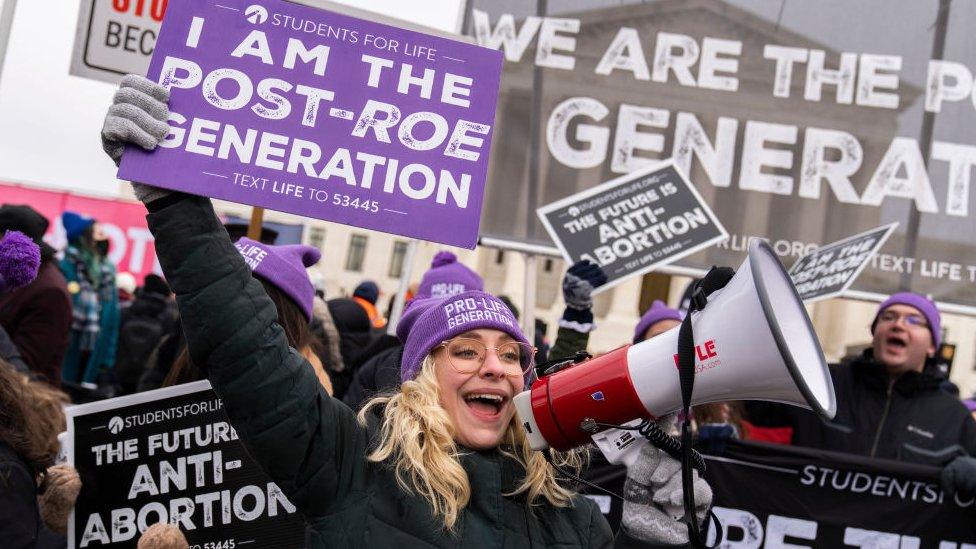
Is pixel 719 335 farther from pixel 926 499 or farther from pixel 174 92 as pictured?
pixel 926 499

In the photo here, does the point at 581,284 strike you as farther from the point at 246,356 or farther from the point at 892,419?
the point at 246,356

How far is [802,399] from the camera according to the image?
2070mm

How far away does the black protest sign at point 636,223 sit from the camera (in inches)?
203

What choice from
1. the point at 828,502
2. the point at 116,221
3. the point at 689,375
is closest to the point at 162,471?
the point at 689,375

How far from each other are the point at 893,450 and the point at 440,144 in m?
2.99

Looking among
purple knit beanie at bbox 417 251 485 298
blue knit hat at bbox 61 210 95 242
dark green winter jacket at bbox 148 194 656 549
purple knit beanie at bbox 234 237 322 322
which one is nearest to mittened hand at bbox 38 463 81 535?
purple knit beanie at bbox 234 237 322 322

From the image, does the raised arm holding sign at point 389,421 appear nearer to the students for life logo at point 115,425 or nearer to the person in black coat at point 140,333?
the students for life logo at point 115,425

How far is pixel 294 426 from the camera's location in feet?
6.72

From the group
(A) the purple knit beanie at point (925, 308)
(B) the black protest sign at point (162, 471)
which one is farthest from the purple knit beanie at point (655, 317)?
(B) the black protest sign at point (162, 471)

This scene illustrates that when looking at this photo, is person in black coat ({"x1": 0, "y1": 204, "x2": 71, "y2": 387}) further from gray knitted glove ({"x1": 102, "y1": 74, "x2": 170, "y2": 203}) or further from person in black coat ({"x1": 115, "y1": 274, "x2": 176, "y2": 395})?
gray knitted glove ({"x1": 102, "y1": 74, "x2": 170, "y2": 203})

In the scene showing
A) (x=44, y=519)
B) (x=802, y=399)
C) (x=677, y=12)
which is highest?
(x=677, y=12)

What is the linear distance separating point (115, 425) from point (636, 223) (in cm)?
280

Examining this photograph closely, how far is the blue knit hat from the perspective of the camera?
274 inches

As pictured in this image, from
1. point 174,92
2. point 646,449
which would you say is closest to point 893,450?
point 646,449
